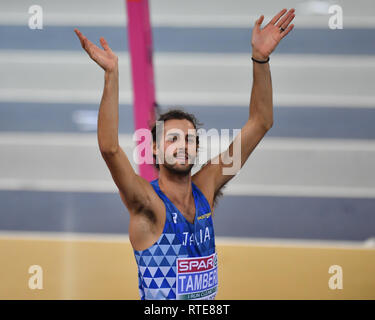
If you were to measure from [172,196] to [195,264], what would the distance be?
20cm

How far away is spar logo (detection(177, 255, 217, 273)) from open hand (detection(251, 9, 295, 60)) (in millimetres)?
622

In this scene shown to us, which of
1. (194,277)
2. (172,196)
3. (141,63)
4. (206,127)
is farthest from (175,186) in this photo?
(141,63)

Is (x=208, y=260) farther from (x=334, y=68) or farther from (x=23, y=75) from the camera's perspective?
(x=23, y=75)

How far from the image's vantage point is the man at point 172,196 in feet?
3.50

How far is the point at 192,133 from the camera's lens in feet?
4.07

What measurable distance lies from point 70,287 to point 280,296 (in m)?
0.94

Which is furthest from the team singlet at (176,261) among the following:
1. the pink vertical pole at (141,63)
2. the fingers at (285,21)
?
the pink vertical pole at (141,63)

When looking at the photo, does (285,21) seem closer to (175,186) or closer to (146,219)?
(175,186)

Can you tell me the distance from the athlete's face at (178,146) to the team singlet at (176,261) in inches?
3.4

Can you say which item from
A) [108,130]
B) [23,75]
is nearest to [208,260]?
[108,130]

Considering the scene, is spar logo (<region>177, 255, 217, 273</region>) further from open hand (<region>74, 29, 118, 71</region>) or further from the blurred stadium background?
the blurred stadium background

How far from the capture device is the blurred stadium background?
1920 mm

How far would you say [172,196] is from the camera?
1.22 m

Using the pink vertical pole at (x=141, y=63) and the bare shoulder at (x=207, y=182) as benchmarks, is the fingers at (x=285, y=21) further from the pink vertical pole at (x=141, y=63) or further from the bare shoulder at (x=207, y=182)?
the pink vertical pole at (x=141, y=63)
